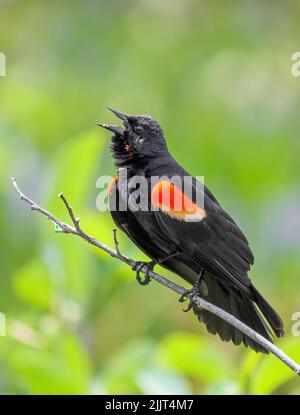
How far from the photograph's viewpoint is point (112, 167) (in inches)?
223

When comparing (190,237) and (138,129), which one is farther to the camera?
(138,129)

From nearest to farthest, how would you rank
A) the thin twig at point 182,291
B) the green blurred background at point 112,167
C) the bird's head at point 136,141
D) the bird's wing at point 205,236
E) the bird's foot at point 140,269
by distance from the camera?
the thin twig at point 182,291
the bird's wing at point 205,236
the bird's foot at point 140,269
the bird's head at point 136,141
the green blurred background at point 112,167

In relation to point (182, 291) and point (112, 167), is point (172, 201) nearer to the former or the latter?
point (182, 291)

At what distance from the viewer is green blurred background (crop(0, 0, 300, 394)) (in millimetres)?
3867

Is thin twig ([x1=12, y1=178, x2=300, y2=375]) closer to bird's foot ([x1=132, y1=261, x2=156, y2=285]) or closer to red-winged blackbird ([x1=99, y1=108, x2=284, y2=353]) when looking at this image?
bird's foot ([x1=132, y1=261, x2=156, y2=285])

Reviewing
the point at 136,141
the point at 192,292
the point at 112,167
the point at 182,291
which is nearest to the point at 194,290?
the point at 192,292

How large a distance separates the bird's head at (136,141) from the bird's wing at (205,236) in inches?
9.8

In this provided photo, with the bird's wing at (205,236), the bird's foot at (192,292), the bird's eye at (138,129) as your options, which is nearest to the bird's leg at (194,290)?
the bird's foot at (192,292)

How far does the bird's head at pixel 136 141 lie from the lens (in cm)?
355

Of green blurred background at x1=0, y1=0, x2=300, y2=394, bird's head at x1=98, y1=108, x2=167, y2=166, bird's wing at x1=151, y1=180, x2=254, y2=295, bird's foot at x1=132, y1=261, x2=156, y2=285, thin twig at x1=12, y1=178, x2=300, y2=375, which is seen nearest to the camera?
thin twig at x1=12, y1=178, x2=300, y2=375

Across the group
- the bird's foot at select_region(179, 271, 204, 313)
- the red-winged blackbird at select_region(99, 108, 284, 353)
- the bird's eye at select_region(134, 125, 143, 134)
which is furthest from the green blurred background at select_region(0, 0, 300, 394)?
the bird's eye at select_region(134, 125, 143, 134)

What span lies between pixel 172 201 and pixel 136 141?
375 millimetres

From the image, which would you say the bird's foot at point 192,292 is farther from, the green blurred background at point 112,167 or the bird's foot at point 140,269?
the green blurred background at point 112,167
